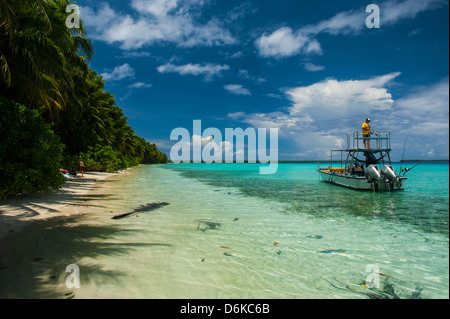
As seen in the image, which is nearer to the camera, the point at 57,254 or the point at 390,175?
the point at 57,254

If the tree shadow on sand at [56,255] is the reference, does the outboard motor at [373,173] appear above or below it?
above

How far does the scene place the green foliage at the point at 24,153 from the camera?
7398 millimetres

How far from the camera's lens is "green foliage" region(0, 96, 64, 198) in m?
A: 7.40

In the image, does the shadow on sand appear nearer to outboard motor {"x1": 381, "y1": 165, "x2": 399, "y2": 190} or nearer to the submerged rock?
the submerged rock

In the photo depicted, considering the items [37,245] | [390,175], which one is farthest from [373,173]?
[37,245]

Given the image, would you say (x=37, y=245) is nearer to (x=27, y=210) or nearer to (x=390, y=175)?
(x=27, y=210)

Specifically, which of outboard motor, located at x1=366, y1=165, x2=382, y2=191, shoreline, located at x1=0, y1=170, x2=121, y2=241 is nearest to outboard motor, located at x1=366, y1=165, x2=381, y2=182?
outboard motor, located at x1=366, y1=165, x2=382, y2=191

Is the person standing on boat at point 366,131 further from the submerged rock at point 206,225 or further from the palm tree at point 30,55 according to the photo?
the palm tree at point 30,55

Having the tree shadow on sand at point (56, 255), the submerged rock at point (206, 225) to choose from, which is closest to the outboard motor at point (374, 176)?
the submerged rock at point (206, 225)

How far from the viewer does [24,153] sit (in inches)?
305

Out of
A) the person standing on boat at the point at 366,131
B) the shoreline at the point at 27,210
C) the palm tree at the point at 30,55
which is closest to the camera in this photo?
the shoreline at the point at 27,210

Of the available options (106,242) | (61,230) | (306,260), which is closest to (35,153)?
(61,230)

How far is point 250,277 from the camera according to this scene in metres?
3.36
